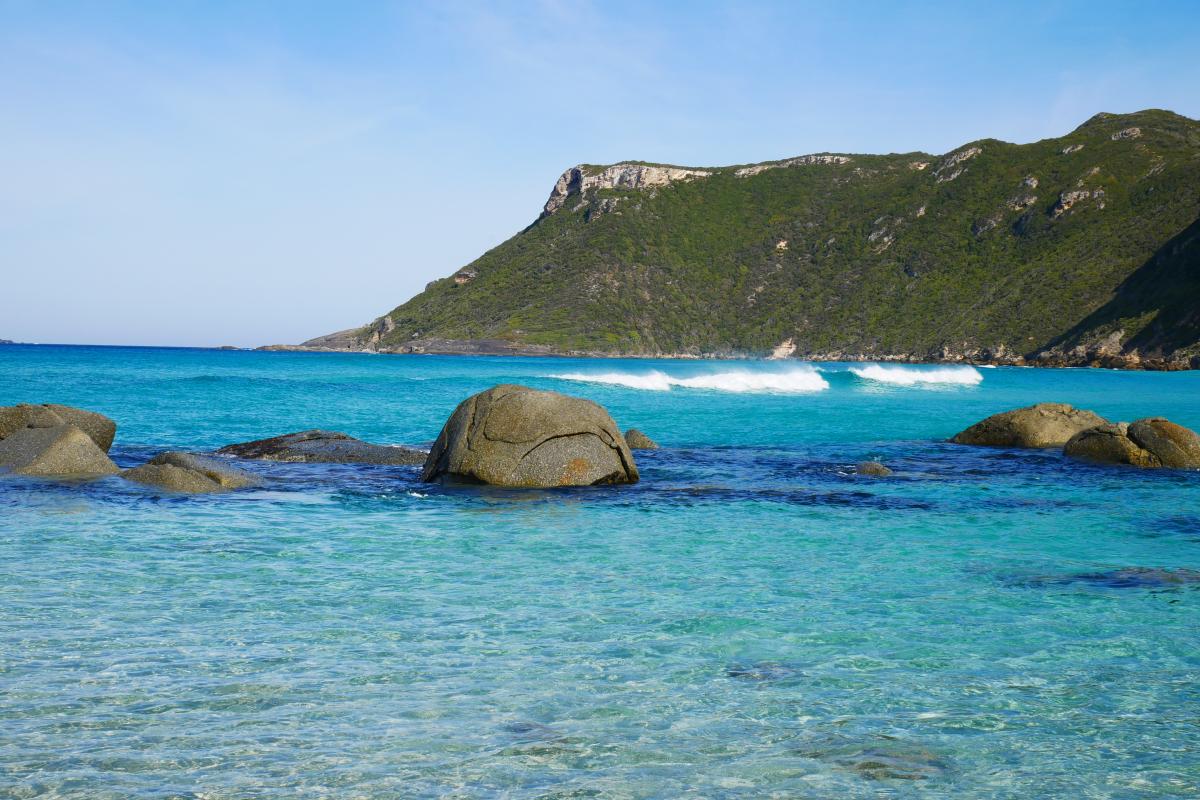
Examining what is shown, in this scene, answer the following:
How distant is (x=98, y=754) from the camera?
5387mm

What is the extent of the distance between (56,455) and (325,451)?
5405 millimetres

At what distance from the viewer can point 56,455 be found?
17.6 meters

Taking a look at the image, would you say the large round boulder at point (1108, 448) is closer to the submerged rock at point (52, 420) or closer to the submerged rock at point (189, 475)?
the submerged rock at point (189, 475)

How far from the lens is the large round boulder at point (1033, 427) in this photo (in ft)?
85.0

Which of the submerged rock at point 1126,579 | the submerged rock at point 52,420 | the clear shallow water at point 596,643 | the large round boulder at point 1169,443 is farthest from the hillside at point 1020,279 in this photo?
the submerged rock at point 52,420

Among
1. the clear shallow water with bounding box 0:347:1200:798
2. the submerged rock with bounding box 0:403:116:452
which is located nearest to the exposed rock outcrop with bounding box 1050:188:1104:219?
the clear shallow water with bounding box 0:347:1200:798

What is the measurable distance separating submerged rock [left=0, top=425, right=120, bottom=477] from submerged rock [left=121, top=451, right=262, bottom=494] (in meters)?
0.87

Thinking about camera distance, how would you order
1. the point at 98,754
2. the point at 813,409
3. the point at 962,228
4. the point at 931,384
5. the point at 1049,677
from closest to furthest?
the point at 98,754 → the point at 1049,677 → the point at 813,409 → the point at 931,384 → the point at 962,228

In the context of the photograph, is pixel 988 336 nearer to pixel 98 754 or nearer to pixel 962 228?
pixel 962 228

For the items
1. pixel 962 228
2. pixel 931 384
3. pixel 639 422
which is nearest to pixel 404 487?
pixel 639 422

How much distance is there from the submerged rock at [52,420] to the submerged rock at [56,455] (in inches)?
57.0

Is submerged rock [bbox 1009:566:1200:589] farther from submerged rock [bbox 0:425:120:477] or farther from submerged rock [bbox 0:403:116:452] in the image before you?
submerged rock [bbox 0:403:116:452]

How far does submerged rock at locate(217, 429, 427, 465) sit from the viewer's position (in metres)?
21.0

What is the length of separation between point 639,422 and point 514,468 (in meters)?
20.3
